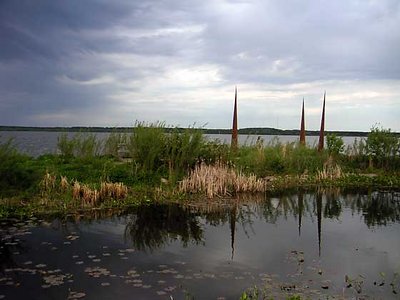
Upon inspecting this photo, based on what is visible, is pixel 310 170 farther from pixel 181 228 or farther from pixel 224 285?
pixel 224 285

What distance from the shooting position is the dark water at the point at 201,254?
6.23 metres

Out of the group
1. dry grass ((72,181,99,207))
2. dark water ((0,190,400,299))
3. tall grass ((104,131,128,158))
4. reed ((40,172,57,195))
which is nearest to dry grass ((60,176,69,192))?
reed ((40,172,57,195))

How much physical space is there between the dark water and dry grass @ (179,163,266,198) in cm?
149

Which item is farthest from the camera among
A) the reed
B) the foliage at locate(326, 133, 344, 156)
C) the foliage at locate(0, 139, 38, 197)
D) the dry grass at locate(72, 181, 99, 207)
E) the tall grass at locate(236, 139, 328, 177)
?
the foliage at locate(326, 133, 344, 156)

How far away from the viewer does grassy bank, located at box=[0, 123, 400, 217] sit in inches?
459

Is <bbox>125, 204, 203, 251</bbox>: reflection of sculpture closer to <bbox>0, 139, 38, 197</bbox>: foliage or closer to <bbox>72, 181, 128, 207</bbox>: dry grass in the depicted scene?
<bbox>72, 181, 128, 207</bbox>: dry grass

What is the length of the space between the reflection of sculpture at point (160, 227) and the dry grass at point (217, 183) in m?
1.99

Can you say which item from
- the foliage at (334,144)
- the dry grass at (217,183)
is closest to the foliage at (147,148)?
the dry grass at (217,183)

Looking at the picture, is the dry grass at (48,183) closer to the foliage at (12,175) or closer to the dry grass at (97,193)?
the foliage at (12,175)

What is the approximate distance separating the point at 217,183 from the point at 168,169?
287 cm

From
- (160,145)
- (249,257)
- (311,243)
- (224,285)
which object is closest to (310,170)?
(160,145)

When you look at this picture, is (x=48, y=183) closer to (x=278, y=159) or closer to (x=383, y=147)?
(x=278, y=159)

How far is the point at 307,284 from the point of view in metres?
6.50

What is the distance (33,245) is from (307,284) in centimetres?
556
